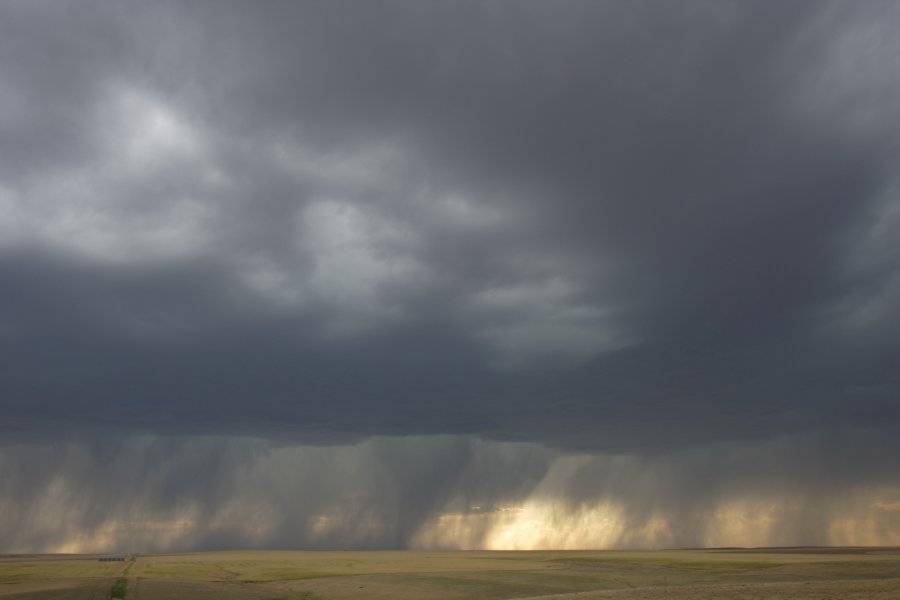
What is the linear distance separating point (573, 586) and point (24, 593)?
→ 252 ft

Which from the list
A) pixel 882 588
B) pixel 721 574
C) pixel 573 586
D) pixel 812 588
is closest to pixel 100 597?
pixel 573 586

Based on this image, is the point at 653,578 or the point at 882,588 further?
the point at 653,578

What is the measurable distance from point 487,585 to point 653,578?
107 feet

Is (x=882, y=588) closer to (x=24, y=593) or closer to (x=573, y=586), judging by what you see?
(x=573, y=586)

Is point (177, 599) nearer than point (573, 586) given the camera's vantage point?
Yes

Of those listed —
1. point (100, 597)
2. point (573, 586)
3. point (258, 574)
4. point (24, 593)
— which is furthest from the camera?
point (258, 574)

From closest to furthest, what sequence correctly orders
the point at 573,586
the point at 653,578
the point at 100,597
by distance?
the point at 100,597
the point at 573,586
the point at 653,578

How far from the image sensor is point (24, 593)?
312ft

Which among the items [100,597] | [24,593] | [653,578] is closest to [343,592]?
[100,597]

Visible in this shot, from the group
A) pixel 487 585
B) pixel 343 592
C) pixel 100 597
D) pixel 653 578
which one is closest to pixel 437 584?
pixel 487 585

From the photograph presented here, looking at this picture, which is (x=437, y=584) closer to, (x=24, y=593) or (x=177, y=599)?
(x=177, y=599)

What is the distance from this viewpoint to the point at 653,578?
122812mm

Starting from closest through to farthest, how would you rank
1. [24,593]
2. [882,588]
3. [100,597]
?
[882,588], [100,597], [24,593]

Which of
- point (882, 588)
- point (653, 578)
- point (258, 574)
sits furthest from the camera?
point (258, 574)
